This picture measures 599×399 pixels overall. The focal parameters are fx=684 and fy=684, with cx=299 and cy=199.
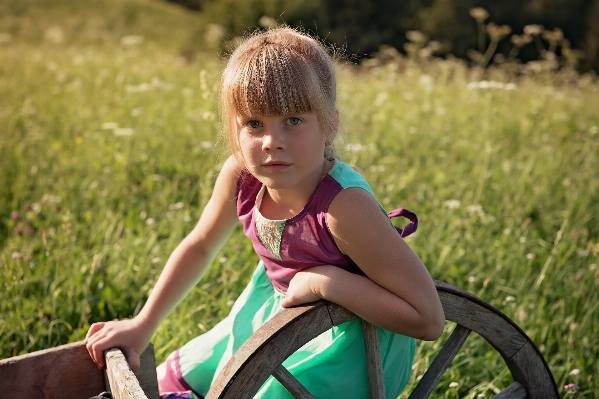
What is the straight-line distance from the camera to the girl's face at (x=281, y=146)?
1.56 m

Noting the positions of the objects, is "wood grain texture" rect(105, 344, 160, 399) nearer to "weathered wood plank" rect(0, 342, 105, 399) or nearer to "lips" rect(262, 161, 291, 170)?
"weathered wood plank" rect(0, 342, 105, 399)

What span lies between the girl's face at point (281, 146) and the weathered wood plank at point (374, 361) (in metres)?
0.40

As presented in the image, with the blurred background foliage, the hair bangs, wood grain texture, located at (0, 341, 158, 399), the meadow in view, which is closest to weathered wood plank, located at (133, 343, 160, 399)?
wood grain texture, located at (0, 341, 158, 399)

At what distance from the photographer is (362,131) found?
15.3ft

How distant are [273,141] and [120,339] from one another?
2.31 feet

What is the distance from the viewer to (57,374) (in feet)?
6.01

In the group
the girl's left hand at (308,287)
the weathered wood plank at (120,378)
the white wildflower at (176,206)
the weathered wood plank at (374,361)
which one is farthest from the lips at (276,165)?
the white wildflower at (176,206)

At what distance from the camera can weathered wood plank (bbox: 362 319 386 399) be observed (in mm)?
1628

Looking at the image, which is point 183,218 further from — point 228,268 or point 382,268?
point 382,268

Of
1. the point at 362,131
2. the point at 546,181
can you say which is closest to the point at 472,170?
the point at 546,181

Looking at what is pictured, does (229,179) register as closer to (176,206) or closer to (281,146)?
(281,146)

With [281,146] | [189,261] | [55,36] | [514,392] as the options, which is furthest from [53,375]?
[55,36]

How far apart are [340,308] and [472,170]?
9.66ft

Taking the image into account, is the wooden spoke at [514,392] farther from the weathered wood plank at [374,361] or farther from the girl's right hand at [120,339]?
the girl's right hand at [120,339]
